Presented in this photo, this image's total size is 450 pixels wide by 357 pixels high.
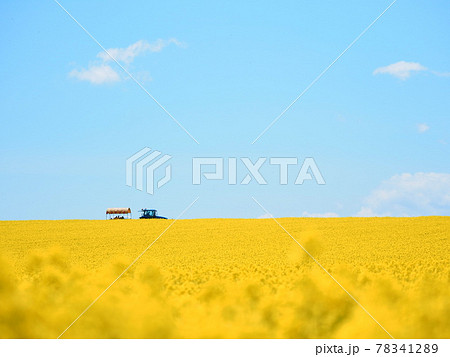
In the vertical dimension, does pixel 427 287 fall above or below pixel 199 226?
below

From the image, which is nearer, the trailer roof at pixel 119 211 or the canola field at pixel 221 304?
the canola field at pixel 221 304

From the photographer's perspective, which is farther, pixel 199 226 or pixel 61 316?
pixel 199 226

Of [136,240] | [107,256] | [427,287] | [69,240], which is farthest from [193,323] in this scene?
[69,240]

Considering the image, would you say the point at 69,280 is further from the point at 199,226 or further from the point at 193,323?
the point at 199,226

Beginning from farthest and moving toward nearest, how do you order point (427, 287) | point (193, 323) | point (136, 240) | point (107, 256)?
point (136, 240), point (107, 256), point (427, 287), point (193, 323)

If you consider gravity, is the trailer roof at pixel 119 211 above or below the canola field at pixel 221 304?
above

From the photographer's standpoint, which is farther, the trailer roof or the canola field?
the trailer roof

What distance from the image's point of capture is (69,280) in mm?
11758

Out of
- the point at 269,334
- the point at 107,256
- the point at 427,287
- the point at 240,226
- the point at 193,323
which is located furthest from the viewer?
the point at 240,226

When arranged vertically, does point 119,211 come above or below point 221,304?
above

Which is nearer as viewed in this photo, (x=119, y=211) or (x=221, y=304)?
(x=221, y=304)

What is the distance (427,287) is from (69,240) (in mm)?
30722

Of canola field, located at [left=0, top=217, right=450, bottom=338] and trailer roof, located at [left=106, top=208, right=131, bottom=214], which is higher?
trailer roof, located at [left=106, top=208, right=131, bottom=214]
